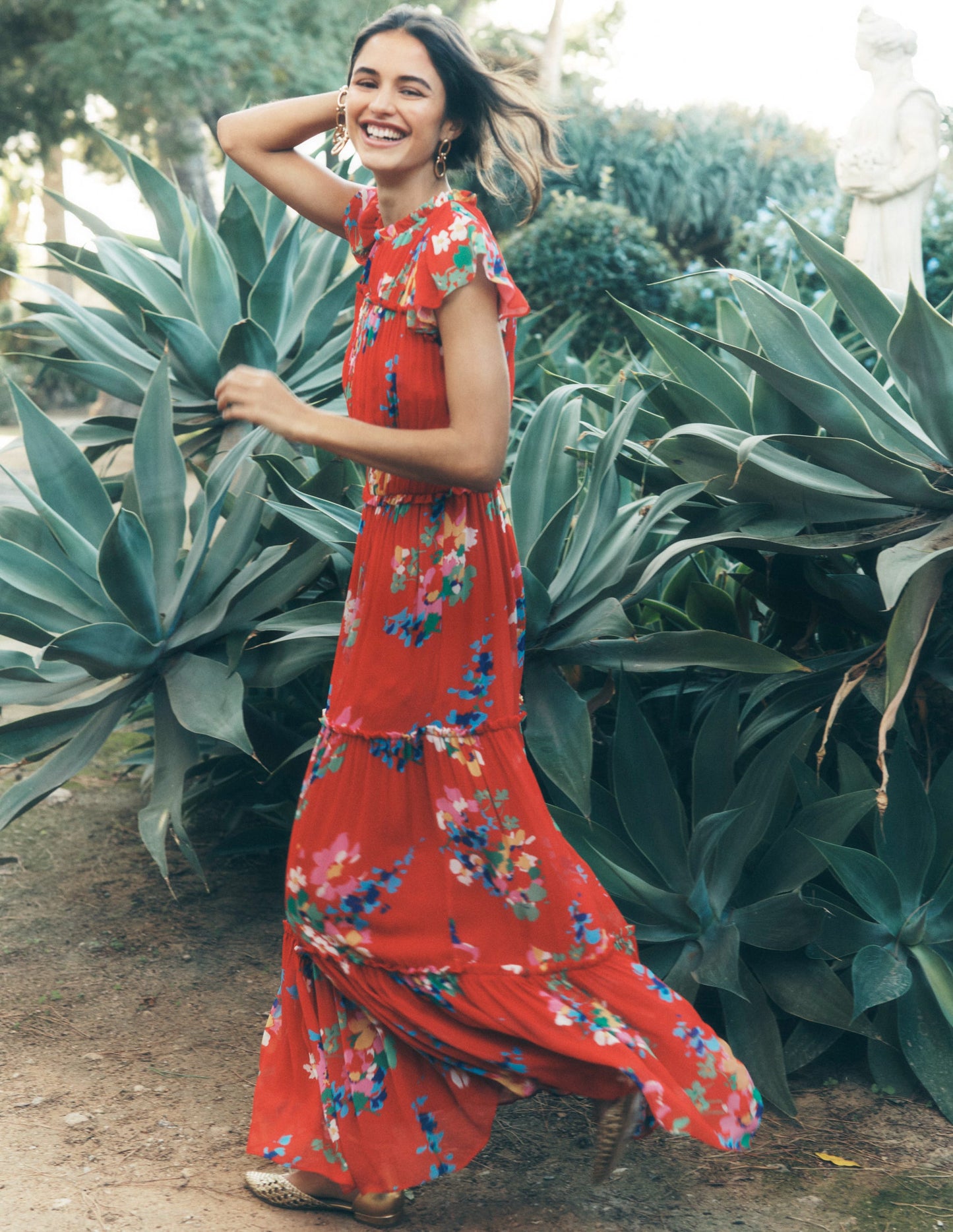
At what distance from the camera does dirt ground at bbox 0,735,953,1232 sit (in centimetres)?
225

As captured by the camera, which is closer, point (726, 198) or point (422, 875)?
point (422, 875)

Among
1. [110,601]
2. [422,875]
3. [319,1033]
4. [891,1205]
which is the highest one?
[110,601]

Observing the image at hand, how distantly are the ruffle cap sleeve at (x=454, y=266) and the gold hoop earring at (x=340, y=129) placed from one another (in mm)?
374

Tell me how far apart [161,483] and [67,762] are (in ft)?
2.43

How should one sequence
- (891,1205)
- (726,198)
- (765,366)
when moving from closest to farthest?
(891,1205) < (765,366) < (726,198)

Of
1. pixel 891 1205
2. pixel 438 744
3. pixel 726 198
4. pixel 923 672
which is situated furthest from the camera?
pixel 726 198

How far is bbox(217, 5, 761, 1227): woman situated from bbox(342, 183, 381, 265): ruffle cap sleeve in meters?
0.11

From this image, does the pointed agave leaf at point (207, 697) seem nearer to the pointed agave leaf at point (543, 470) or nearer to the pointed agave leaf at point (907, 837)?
the pointed agave leaf at point (543, 470)

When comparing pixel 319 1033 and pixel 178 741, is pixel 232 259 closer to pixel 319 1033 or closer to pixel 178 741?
pixel 178 741

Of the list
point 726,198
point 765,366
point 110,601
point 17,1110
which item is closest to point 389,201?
point 765,366

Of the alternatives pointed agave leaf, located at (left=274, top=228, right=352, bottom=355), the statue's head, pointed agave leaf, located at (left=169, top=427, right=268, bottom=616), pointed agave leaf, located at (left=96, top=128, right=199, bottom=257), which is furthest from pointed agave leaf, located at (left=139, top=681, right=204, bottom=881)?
the statue's head

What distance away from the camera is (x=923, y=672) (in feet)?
9.34

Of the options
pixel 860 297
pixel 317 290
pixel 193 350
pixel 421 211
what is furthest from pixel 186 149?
pixel 421 211

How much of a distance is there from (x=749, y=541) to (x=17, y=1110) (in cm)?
200
